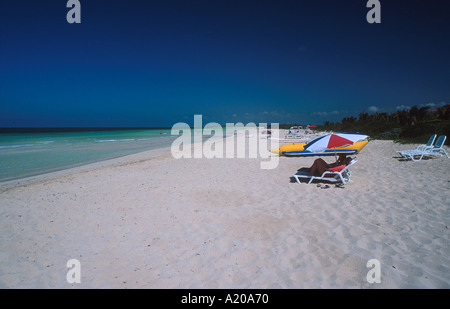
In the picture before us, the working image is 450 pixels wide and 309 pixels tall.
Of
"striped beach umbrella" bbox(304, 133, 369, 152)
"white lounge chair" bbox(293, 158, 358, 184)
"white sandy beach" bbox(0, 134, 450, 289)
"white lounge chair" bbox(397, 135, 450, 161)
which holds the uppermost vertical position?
"striped beach umbrella" bbox(304, 133, 369, 152)

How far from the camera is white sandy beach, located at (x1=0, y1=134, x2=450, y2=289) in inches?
109

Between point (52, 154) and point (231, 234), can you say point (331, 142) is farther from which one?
point (52, 154)

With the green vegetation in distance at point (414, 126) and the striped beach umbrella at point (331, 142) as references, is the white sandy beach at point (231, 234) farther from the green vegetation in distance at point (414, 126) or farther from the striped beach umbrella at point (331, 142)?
the green vegetation in distance at point (414, 126)

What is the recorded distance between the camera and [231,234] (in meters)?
3.77

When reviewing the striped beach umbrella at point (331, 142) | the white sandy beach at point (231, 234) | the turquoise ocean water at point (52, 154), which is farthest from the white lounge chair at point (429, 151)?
the turquoise ocean water at point (52, 154)

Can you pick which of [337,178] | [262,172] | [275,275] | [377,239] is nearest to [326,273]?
[275,275]

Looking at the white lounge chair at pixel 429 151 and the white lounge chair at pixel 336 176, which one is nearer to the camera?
the white lounge chair at pixel 336 176

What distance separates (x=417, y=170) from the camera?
760 centimetres

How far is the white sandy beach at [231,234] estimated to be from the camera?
109 inches

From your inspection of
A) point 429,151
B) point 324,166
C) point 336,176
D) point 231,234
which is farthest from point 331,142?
point 429,151

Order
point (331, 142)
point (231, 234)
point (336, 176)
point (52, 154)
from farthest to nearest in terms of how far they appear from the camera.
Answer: point (52, 154) < point (336, 176) < point (331, 142) < point (231, 234)

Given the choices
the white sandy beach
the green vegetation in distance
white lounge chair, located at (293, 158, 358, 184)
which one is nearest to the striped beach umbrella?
white lounge chair, located at (293, 158, 358, 184)

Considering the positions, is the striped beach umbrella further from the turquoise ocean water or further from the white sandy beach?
the turquoise ocean water

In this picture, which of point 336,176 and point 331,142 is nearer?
point 331,142
